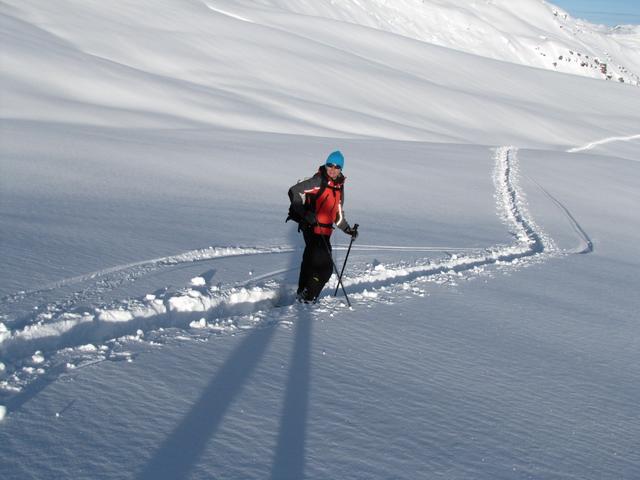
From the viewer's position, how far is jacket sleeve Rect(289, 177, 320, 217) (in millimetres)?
5760

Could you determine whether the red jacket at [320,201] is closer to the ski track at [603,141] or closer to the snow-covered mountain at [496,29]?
the ski track at [603,141]

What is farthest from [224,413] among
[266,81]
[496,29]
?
[496,29]

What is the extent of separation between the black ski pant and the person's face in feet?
1.77

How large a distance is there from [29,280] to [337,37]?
40587 millimetres

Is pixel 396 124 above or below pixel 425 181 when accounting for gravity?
above

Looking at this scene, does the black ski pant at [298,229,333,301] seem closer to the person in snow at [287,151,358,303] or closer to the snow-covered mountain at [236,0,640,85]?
the person in snow at [287,151,358,303]

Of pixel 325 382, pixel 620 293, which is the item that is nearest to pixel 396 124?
pixel 620 293

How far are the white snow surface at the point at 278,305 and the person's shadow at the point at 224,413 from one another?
0.05 ft

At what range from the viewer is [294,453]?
3.11 m

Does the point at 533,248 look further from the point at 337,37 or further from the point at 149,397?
the point at 337,37

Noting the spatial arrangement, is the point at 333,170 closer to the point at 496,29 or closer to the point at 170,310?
Result: the point at 170,310

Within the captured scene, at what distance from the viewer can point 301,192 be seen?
19.2 ft

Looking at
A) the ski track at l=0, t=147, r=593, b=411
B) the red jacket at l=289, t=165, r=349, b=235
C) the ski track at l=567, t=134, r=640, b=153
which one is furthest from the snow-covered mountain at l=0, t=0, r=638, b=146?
the red jacket at l=289, t=165, r=349, b=235

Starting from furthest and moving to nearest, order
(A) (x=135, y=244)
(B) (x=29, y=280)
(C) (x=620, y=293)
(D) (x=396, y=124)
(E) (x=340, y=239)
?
1. (D) (x=396, y=124)
2. (E) (x=340, y=239)
3. (C) (x=620, y=293)
4. (A) (x=135, y=244)
5. (B) (x=29, y=280)
